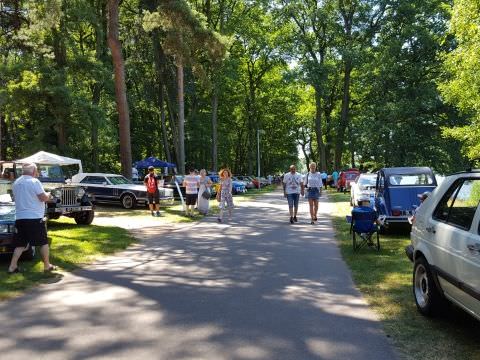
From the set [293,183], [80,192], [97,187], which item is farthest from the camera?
[97,187]

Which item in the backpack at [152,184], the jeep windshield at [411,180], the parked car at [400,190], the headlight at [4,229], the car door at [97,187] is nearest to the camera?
the headlight at [4,229]

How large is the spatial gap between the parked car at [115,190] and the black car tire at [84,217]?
637 centimetres

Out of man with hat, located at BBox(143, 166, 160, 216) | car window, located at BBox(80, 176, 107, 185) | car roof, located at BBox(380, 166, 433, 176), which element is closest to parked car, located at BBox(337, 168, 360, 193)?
car window, located at BBox(80, 176, 107, 185)

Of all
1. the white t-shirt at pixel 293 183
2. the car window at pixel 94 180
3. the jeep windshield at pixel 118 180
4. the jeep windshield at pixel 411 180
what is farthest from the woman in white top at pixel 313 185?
the car window at pixel 94 180

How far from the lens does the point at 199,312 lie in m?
5.93

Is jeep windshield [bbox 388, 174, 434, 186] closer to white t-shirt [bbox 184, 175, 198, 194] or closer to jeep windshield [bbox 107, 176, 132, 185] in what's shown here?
white t-shirt [bbox 184, 175, 198, 194]

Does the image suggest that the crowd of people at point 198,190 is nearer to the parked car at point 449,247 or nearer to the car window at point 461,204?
the parked car at point 449,247

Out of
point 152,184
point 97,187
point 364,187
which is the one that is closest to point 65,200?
point 152,184

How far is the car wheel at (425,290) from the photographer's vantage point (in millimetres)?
5504

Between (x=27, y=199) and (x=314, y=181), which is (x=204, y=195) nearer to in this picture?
(x=314, y=181)

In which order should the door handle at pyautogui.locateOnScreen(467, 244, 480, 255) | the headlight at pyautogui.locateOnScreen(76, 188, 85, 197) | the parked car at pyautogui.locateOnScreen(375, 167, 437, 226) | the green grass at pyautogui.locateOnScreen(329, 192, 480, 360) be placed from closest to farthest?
the door handle at pyautogui.locateOnScreen(467, 244, 480, 255) < the green grass at pyautogui.locateOnScreen(329, 192, 480, 360) < the parked car at pyautogui.locateOnScreen(375, 167, 437, 226) < the headlight at pyautogui.locateOnScreen(76, 188, 85, 197)

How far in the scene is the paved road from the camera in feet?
15.4

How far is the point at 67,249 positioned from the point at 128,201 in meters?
11.7

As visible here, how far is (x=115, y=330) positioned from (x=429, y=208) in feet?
12.7
